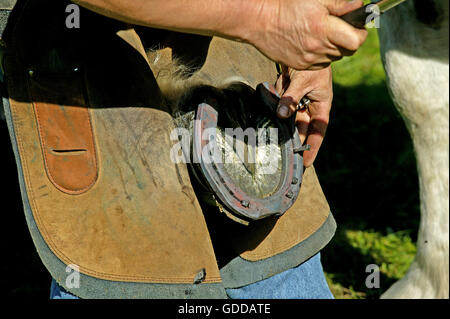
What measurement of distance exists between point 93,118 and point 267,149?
0.40m

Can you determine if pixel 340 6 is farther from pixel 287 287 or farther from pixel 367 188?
pixel 367 188

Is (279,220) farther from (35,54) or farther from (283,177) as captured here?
(35,54)

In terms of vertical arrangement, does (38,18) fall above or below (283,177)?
above

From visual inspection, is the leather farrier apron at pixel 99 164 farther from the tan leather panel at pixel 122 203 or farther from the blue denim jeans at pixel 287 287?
the blue denim jeans at pixel 287 287

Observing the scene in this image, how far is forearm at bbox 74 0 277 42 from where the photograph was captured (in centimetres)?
109

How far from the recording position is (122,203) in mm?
1305

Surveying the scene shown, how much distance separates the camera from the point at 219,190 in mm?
1306

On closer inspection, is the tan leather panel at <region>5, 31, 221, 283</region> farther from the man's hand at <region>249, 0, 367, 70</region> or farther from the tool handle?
the tool handle

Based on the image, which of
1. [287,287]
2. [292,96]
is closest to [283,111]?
[292,96]

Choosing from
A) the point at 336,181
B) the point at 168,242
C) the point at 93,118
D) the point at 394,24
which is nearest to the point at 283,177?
the point at 168,242

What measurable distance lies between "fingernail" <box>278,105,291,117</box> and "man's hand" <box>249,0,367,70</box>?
22 cm

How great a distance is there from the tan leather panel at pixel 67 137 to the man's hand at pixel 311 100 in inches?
18.2

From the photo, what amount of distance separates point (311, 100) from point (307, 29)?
0.38 m

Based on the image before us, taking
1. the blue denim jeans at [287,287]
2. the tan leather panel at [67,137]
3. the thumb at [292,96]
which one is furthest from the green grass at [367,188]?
the tan leather panel at [67,137]
